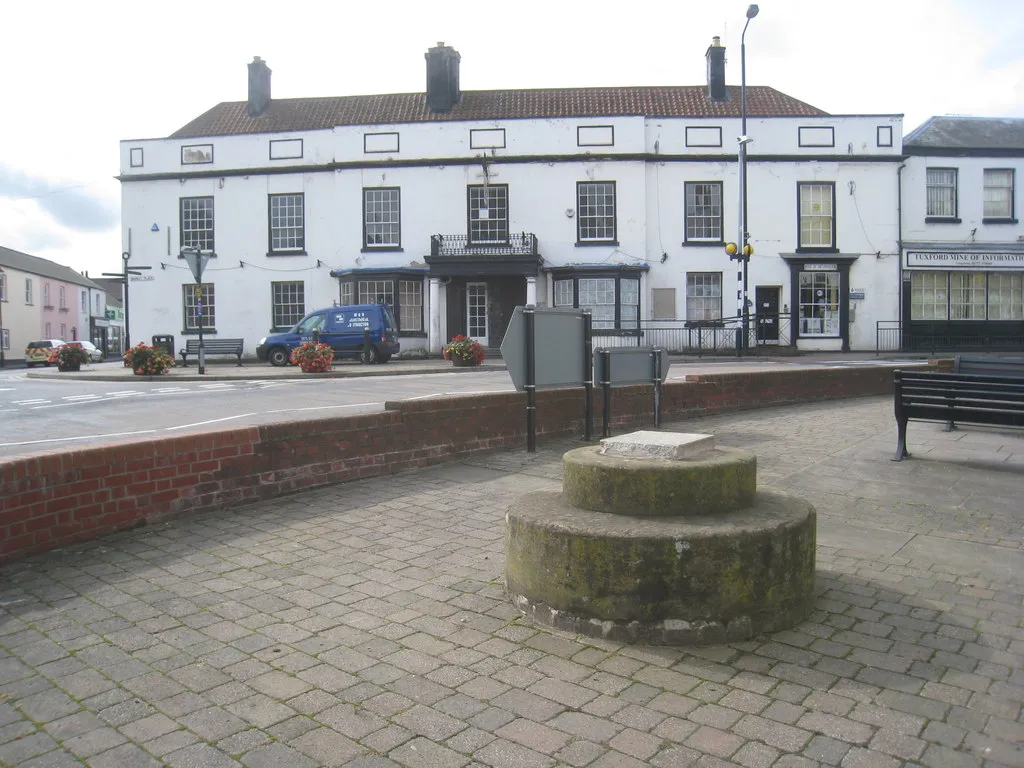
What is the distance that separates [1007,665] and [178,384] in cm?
1791

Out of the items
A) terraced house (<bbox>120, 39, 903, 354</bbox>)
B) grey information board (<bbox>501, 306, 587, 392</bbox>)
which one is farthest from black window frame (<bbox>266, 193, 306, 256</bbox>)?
grey information board (<bbox>501, 306, 587, 392</bbox>)

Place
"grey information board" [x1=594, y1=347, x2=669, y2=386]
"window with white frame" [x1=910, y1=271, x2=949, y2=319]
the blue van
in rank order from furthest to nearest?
"window with white frame" [x1=910, y1=271, x2=949, y2=319] < the blue van < "grey information board" [x1=594, y1=347, x2=669, y2=386]

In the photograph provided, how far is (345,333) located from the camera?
26062 millimetres

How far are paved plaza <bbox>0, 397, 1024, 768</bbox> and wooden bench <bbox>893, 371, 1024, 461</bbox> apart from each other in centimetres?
244

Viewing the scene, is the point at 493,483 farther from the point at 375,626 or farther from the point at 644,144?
the point at 644,144

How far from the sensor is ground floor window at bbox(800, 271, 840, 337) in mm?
29672

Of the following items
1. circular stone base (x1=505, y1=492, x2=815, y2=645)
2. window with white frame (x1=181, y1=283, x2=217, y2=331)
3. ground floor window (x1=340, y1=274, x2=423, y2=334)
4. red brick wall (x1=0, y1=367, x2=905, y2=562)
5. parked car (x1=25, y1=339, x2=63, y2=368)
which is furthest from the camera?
parked car (x1=25, y1=339, x2=63, y2=368)

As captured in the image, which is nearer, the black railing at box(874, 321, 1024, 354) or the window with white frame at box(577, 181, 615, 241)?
the black railing at box(874, 321, 1024, 354)

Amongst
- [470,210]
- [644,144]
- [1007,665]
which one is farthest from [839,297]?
[1007,665]

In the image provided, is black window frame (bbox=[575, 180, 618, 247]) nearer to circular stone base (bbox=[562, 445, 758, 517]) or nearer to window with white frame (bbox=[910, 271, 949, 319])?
window with white frame (bbox=[910, 271, 949, 319])

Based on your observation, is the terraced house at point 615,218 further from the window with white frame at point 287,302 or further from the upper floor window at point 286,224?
the upper floor window at point 286,224

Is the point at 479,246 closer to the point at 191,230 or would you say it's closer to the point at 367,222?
the point at 367,222

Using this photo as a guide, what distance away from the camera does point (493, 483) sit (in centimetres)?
706

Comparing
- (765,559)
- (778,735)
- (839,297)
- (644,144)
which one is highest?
(644,144)
